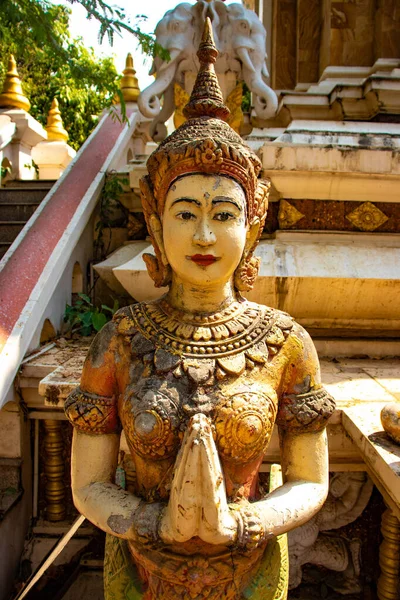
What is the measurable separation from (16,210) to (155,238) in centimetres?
440

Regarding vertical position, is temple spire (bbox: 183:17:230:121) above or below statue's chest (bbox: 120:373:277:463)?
above

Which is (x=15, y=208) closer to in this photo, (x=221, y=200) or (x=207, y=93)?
(x=207, y=93)

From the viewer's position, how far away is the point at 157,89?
476cm

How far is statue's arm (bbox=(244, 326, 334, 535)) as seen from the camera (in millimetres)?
1869

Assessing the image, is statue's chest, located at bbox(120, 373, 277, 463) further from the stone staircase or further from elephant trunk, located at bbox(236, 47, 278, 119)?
the stone staircase

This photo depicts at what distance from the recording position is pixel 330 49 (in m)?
5.60

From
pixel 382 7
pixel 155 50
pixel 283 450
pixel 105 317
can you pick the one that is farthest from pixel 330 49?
pixel 283 450

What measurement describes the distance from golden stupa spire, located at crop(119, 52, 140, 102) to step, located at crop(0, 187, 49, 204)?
1975 mm

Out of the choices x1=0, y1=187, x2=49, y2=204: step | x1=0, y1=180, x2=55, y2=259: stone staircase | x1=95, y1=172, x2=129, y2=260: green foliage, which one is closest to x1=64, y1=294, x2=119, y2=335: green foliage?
x1=95, y1=172, x2=129, y2=260: green foliage

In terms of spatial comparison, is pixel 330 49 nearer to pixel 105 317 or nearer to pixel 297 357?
pixel 105 317

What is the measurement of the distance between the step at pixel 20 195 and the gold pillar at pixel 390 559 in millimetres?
5084

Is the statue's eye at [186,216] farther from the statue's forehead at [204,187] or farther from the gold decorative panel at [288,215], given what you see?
the gold decorative panel at [288,215]

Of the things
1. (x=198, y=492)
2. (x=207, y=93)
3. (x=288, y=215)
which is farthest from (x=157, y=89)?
(x=198, y=492)

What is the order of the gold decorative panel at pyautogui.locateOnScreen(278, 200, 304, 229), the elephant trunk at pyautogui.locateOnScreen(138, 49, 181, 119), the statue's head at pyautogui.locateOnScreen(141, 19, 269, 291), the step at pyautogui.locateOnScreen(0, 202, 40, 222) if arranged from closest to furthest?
1. the statue's head at pyautogui.locateOnScreen(141, 19, 269, 291)
2. the gold decorative panel at pyautogui.locateOnScreen(278, 200, 304, 229)
3. the elephant trunk at pyautogui.locateOnScreen(138, 49, 181, 119)
4. the step at pyautogui.locateOnScreen(0, 202, 40, 222)
